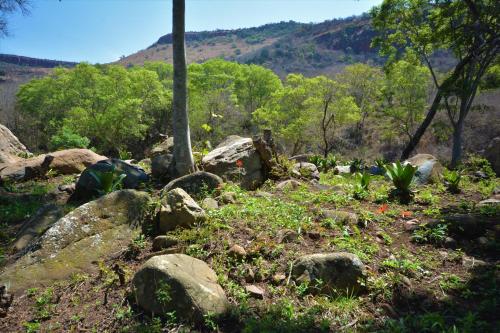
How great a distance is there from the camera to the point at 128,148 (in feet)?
98.8

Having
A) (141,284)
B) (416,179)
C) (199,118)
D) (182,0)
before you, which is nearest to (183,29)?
(182,0)

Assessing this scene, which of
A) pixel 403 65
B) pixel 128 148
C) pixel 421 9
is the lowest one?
pixel 128 148

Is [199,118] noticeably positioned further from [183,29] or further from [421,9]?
[183,29]

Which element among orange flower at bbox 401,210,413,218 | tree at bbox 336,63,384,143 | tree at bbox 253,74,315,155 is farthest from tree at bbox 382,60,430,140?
orange flower at bbox 401,210,413,218

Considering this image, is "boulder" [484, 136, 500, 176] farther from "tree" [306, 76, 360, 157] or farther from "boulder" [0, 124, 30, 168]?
"tree" [306, 76, 360, 157]

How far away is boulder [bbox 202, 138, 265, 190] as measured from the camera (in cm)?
749

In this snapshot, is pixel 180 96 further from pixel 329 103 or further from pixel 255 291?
pixel 329 103

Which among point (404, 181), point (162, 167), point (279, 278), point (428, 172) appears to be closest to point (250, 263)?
point (279, 278)

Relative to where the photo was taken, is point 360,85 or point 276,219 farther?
point 360,85

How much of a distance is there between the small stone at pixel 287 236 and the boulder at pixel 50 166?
7001 mm

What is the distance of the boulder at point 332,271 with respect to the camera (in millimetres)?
3719

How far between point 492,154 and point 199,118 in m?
21.5

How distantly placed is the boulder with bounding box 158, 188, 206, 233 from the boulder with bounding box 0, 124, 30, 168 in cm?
862

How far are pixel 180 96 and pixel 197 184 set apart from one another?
178 centimetres
